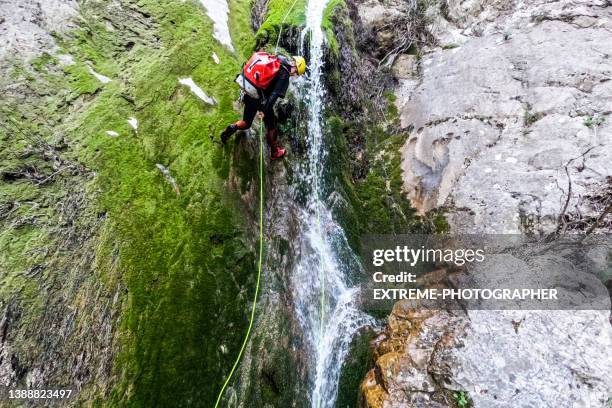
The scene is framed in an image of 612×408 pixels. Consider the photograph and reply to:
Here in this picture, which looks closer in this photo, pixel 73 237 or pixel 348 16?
pixel 73 237

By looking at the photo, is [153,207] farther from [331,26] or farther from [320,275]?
[331,26]

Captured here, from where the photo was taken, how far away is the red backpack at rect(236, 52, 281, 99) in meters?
5.50

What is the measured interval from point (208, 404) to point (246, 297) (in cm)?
146

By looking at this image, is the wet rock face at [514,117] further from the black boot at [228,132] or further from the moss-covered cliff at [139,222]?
the black boot at [228,132]

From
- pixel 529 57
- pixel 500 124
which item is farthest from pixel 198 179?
pixel 529 57

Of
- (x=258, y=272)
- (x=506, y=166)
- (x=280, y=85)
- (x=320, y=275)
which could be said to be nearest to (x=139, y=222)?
(x=258, y=272)

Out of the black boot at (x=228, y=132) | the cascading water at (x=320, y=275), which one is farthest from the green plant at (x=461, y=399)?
the black boot at (x=228, y=132)

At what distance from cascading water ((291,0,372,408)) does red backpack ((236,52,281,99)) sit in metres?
2.35

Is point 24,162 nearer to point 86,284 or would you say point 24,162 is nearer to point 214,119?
point 86,284

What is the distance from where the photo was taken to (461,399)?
179 inches

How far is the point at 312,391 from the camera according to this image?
19.8 feet

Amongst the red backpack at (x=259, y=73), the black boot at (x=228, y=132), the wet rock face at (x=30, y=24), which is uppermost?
the wet rock face at (x=30, y=24)

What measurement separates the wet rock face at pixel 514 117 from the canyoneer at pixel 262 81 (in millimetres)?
3781

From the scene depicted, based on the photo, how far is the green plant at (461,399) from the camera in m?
4.51
